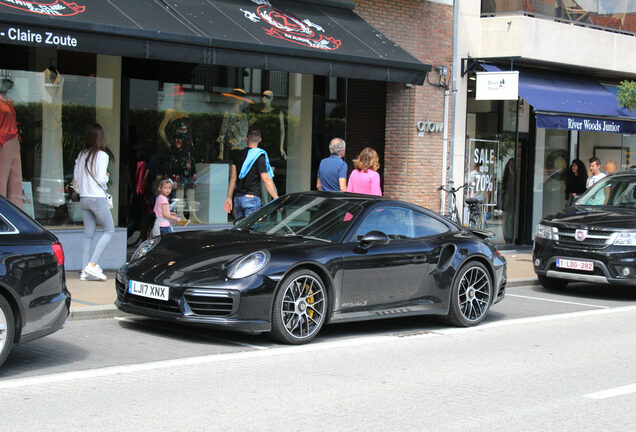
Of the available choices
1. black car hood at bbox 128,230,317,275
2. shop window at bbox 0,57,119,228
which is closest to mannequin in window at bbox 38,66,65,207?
shop window at bbox 0,57,119,228

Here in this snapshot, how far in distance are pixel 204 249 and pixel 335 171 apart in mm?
4614

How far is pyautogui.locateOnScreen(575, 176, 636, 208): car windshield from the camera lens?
13.6m

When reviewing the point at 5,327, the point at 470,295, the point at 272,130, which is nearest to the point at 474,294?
the point at 470,295

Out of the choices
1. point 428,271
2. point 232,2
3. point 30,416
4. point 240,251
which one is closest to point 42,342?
Result: point 240,251

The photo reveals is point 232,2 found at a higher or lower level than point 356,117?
higher

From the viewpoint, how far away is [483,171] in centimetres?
1866

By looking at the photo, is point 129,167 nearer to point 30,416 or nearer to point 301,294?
point 301,294

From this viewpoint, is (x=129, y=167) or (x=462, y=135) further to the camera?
(x=462, y=135)

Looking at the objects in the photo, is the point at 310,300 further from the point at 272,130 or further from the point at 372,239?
the point at 272,130

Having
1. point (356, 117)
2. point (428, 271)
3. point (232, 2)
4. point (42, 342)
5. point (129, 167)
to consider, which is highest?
point (232, 2)

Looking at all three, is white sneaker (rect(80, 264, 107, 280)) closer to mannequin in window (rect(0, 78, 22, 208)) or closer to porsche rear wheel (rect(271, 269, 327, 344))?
mannequin in window (rect(0, 78, 22, 208))

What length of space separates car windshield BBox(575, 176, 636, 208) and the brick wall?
3586 mm

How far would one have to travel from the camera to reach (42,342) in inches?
313

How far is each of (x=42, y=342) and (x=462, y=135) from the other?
38.0 ft
